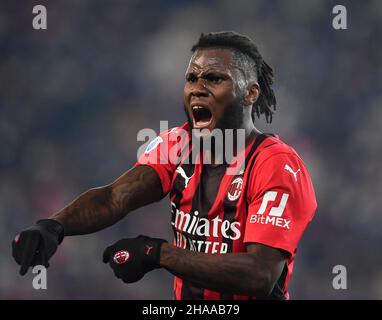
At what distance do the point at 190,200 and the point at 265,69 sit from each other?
0.75m

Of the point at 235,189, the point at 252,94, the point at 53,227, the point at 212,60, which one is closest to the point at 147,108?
the point at 252,94

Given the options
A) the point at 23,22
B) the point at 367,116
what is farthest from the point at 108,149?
the point at 367,116

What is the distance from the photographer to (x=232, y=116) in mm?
3055

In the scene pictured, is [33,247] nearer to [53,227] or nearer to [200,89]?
[53,227]

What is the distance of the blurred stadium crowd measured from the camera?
237 inches

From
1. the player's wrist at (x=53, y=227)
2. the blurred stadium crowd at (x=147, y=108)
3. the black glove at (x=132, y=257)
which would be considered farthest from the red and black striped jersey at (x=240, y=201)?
the blurred stadium crowd at (x=147, y=108)

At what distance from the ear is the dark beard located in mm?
52

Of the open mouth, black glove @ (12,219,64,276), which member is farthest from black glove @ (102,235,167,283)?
the open mouth

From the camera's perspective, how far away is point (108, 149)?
21.1ft

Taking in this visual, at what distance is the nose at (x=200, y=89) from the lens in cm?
298

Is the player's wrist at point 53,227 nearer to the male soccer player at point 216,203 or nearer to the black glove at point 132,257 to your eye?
the male soccer player at point 216,203

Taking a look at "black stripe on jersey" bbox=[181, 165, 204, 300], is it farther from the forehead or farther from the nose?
the forehead

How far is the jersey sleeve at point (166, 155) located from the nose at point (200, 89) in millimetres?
330
